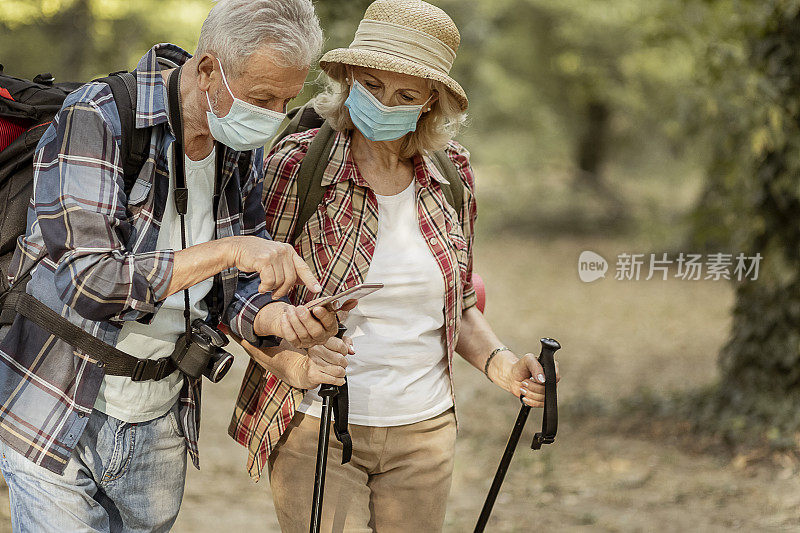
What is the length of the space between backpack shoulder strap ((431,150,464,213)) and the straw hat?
23 centimetres

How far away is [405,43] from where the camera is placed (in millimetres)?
2449

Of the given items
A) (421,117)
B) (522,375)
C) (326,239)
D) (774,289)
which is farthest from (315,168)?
(774,289)

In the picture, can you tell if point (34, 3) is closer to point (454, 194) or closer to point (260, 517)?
point (260, 517)

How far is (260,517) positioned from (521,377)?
3324 mm

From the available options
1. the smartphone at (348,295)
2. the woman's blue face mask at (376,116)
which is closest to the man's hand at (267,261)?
the smartphone at (348,295)

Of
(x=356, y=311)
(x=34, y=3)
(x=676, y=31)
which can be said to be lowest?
(x=356, y=311)

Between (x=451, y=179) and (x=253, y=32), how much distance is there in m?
0.95

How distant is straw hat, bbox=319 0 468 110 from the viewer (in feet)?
7.88

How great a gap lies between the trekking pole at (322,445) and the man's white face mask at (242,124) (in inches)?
21.0

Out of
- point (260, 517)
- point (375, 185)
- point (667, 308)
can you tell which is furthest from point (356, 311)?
point (667, 308)

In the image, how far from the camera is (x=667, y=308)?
458 inches

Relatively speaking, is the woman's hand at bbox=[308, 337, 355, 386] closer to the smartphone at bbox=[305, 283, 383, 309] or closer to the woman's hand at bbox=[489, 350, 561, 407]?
the smartphone at bbox=[305, 283, 383, 309]

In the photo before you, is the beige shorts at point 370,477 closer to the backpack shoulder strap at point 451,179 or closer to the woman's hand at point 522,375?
the woman's hand at point 522,375

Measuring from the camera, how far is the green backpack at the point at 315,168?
245 cm
